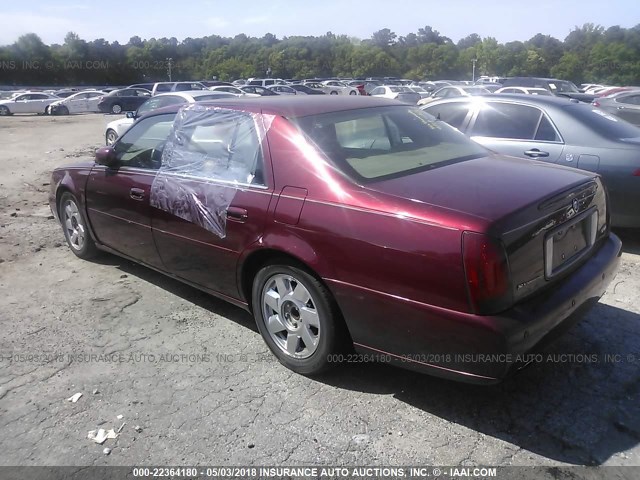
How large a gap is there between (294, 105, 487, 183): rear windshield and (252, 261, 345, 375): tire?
0.69m

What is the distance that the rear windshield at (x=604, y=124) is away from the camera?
17.6 feet

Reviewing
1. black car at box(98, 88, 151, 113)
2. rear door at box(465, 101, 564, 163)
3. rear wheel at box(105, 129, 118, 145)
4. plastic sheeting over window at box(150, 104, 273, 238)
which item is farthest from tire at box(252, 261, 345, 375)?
black car at box(98, 88, 151, 113)

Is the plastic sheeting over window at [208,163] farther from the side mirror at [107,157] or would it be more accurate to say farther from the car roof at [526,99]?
the car roof at [526,99]

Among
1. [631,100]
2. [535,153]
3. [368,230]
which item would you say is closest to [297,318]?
[368,230]

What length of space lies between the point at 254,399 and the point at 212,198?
134 centimetres

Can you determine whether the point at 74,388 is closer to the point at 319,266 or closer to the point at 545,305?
the point at 319,266

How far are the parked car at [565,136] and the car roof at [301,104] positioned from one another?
2.16m

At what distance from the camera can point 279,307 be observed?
10.8 feet

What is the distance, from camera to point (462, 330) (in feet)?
8.15

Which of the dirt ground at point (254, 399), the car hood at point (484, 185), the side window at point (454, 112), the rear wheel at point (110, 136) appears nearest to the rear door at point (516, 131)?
the side window at point (454, 112)

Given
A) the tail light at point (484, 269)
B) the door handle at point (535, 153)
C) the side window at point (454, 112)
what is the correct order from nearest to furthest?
the tail light at point (484, 269) → the door handle at point (535, 153) → the side window at point (454, 112)

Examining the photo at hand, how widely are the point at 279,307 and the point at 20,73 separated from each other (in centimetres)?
7606

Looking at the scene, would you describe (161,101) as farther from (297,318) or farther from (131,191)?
(297,318)

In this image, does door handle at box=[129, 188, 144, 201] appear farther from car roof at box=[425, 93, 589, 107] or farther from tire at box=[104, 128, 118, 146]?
tire at box=[104, 128, 118, 146]
